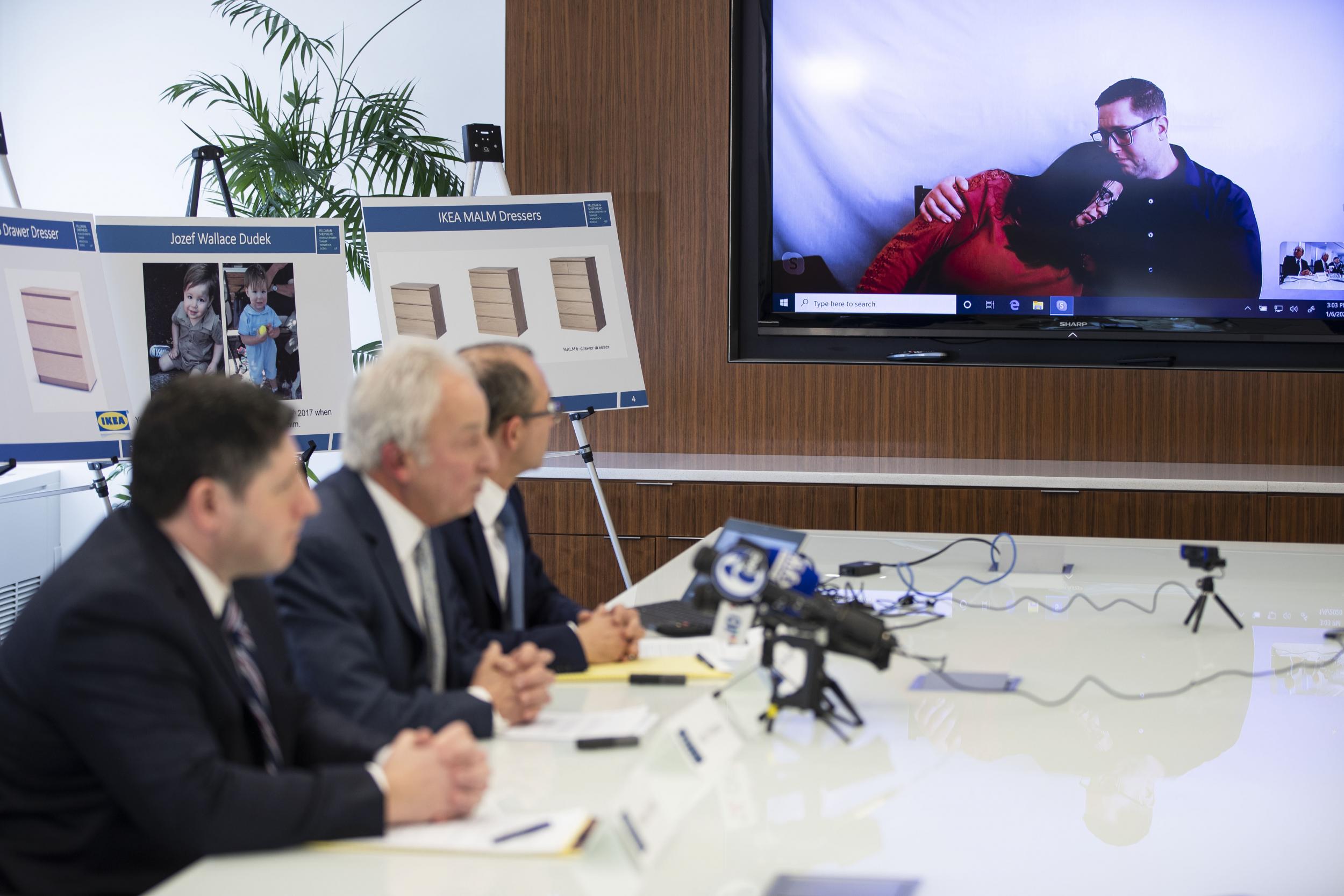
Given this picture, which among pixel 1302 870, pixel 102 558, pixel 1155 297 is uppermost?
pixel 1155 297

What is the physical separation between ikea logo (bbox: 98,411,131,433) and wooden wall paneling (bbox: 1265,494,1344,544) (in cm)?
394

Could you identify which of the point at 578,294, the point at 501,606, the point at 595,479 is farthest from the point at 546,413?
the point at 578,294

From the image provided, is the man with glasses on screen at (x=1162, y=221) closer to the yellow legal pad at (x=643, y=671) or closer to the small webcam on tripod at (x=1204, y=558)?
the small webcam on tripod at (x=1204, y=558)

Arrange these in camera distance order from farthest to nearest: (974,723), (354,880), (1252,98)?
1. (1252,98)
2. (974,723)
3. (354,880)

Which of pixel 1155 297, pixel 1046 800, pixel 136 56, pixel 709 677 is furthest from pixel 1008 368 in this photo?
pixel 136 56

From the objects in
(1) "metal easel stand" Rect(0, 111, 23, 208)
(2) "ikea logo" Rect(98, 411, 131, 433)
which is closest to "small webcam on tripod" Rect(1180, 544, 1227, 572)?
(2) "ikea logo" Rect(98, 411, 131, 433)

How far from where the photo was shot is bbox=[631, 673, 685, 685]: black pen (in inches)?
74.0

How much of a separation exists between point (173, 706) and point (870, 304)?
152 inches

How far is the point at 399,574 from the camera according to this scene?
67.2 inches

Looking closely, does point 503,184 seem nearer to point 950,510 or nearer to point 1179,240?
point 950,510

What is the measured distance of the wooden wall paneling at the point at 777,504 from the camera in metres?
4.26

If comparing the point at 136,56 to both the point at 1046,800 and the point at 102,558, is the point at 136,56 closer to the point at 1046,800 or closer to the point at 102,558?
the point at 102,558

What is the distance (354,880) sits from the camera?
1141 millimetres

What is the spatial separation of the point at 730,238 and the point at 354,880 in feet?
12.8
